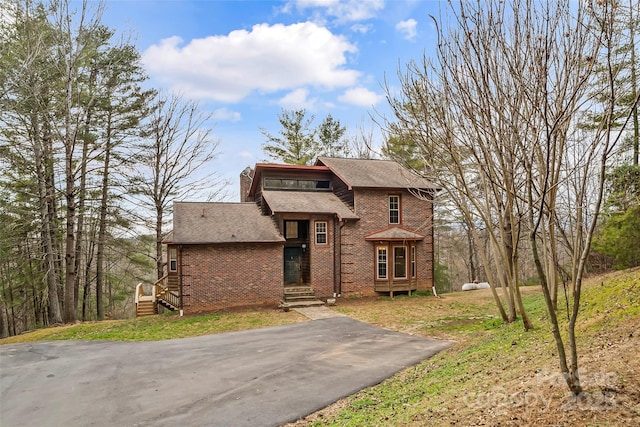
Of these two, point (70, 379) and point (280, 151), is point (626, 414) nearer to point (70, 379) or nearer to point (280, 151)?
point (70, 379)

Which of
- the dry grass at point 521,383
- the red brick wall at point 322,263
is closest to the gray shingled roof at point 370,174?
the red brick wall at point 322,263

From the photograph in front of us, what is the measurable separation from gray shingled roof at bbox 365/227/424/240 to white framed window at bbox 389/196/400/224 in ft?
1.88

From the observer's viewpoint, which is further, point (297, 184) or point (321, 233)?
point (297, 184)

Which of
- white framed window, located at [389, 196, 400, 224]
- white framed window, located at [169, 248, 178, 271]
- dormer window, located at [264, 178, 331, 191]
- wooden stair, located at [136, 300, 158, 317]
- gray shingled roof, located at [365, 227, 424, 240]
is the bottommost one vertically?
wooden stair, located at [136, 300, 158, 317]

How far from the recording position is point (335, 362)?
8.52 m

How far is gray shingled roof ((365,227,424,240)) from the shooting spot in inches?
723

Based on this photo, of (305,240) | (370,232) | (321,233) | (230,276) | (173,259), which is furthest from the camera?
(305,240)

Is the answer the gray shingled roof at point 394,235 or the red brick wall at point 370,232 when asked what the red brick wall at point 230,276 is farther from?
the gray shingled roof at point 394,235

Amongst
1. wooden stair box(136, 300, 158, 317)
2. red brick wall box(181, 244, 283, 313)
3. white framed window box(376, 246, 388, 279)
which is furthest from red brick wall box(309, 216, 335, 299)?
wooden stair box(136, 300, 158, 317)

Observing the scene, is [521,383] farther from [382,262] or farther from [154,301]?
[154,301]

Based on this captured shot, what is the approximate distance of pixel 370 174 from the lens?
2027 centimetres

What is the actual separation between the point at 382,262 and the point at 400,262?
103 cm

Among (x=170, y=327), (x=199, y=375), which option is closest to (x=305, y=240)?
(x=170, y=327)

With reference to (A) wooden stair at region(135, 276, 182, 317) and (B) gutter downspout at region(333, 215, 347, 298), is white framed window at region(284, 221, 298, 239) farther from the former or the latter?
(A) wooden stair at region(135, 276, 182, 317)
